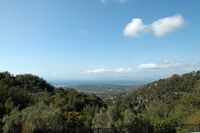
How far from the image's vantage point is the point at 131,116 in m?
28.2

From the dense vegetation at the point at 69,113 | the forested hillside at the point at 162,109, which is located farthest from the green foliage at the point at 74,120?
the forested hillside at the point at 162,109

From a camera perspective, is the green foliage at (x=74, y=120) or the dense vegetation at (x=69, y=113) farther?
the green foliage at (x=74, y=120)

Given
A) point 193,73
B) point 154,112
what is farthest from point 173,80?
point 154,112

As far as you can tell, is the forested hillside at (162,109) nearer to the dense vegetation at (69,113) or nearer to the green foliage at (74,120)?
the dense vegetation at (69,113)

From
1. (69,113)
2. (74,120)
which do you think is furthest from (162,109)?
(74,120)

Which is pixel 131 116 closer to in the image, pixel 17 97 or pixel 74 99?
pixel 17 97

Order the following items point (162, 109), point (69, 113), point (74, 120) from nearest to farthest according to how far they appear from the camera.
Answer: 1. point (74, 120)
2. point (69, 113)
3. point (162, 109)

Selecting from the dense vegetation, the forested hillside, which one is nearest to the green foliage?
the dense vegetation

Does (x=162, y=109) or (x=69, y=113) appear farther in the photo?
(x=162, y=109)

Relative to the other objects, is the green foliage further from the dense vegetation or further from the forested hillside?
the forested hillside

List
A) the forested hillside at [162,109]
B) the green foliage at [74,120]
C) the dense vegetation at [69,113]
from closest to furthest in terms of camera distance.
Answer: the dense vegetation at [69,113]
the forested hillside at [162,109]
the green foliage at [74,120]

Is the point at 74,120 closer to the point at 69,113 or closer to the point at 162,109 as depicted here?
the point at 69,113

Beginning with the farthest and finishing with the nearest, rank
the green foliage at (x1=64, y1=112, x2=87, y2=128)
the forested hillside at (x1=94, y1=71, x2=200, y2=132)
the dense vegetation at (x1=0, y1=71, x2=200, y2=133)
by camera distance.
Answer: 1. the green foliage at (x1=64, y1=112, x2=87, y2=128)
2. the forested hillside at (x1=94, y1=71, x2=200, y2=132)
3. the dense vegetation at (x1=0, y1=71, x2=200, y2=133)

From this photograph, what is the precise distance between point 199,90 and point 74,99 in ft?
76.0
